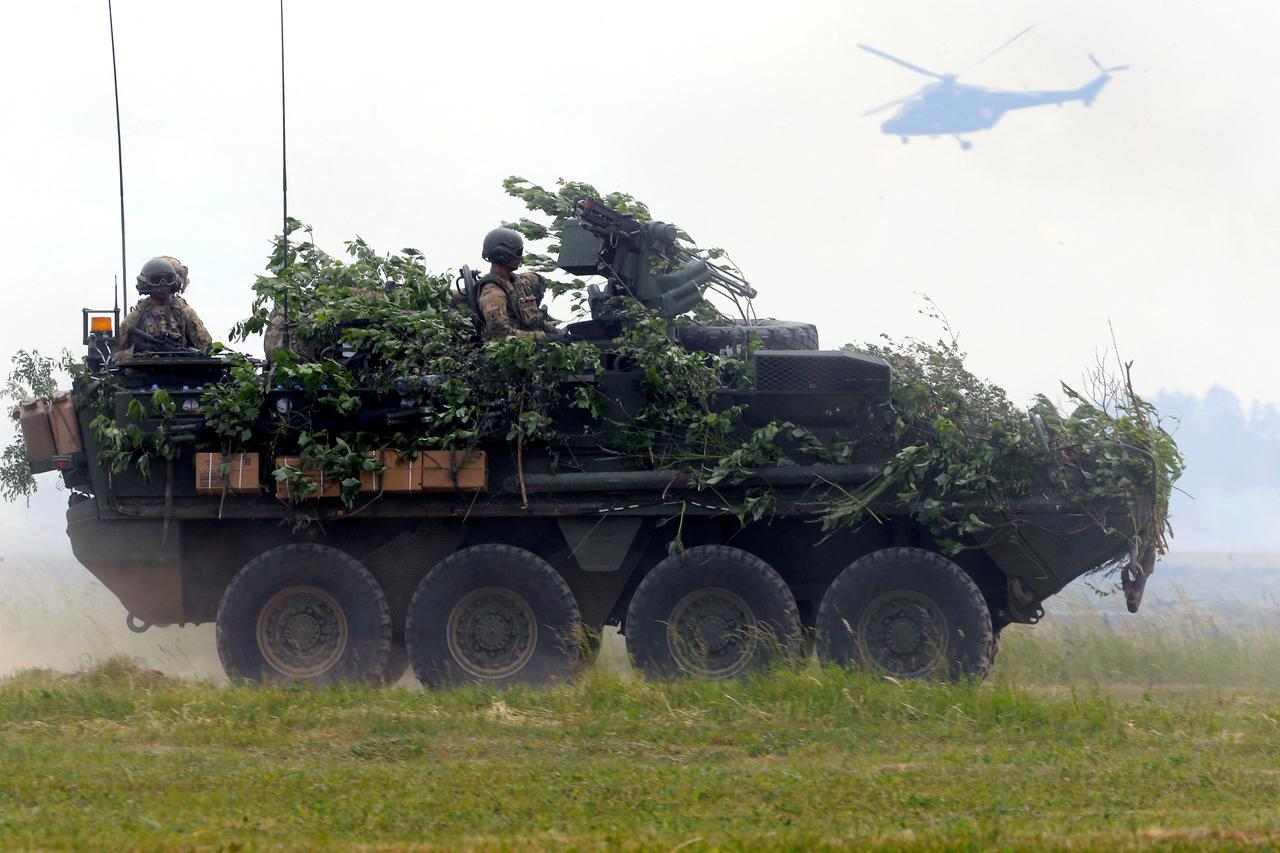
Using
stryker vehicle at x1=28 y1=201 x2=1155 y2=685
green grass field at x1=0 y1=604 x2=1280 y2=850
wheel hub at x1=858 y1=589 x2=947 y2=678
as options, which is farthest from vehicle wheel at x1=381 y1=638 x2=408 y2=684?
wheel hub at x1=858 y1=589 x2=947 y2=678

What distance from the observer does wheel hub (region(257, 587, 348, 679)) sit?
10.4 meters

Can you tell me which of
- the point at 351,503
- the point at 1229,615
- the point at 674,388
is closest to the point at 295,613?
the point at 351,503

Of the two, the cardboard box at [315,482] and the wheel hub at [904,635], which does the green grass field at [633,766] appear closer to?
the wheel hub at [904,635]

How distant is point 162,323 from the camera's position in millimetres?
11609

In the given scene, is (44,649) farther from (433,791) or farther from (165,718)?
(433,791)

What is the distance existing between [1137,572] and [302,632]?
596cm

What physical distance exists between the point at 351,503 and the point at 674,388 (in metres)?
2.42

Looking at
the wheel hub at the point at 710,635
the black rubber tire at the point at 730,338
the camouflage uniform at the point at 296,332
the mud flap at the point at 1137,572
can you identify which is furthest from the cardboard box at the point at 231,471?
the mud flap at the point at 1137,572

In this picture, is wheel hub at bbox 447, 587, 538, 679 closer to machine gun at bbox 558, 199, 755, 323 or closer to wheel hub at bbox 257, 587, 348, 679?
wheel hub at bbox 257, 587, 348, 679

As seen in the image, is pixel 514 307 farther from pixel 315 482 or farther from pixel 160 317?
pixel 160 317

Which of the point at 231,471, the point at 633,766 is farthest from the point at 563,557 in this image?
the point at 633,766

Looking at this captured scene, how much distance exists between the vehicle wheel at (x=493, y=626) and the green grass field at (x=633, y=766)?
0.62m

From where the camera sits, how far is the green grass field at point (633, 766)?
611cm

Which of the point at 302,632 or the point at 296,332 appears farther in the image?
the point at 296,332
